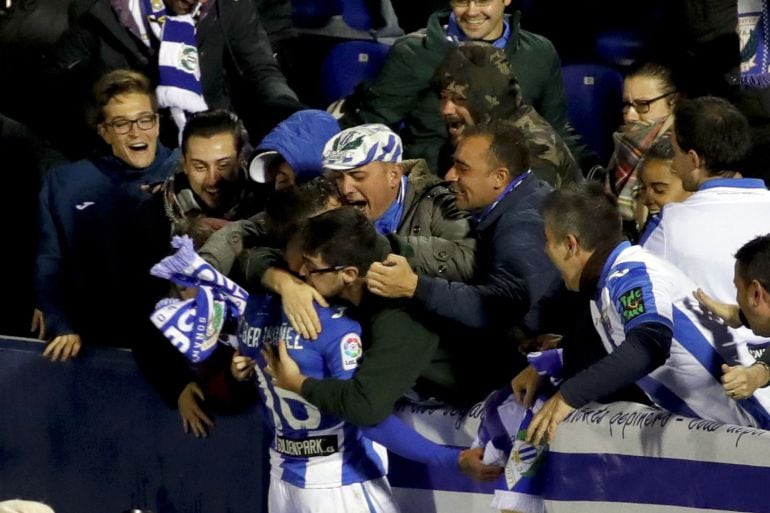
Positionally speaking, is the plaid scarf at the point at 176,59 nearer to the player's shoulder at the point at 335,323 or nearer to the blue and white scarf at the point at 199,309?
the blue and white scarf at the point at 199,309

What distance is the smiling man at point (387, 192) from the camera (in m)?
6.28

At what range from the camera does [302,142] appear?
6809 millimetres

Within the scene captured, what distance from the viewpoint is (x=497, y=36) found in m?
7.43

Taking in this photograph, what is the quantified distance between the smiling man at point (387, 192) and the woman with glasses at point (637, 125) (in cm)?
82

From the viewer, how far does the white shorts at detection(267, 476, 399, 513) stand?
19.5 feet

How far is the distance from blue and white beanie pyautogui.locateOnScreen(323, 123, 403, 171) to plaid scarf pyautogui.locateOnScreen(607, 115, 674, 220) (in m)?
1.08

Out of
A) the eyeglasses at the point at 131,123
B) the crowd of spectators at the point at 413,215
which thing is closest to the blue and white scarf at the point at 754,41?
the crowd of spectators at the point at 413,215

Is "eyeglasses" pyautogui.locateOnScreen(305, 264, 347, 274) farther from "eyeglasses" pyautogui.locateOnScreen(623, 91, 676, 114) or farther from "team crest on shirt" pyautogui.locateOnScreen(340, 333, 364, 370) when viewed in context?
"eyeglasses" pyautogui.locateOnScreen(623, 91, 676, 114)

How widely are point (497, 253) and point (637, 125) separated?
1.40 metres

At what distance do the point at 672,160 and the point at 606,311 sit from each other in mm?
1117

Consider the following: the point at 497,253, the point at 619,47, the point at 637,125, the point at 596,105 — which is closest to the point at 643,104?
the point at 637,125

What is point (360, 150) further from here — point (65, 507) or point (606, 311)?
point (65, 507)

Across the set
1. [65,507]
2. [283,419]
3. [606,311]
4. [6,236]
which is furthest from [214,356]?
[6,236]

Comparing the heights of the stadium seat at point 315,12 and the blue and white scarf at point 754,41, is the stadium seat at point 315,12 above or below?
below
